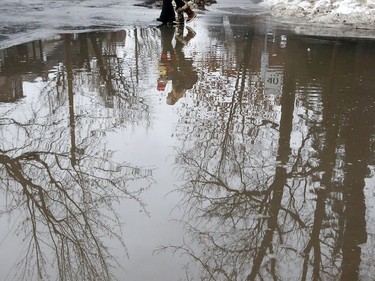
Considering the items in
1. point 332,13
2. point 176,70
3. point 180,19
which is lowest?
point 176,70

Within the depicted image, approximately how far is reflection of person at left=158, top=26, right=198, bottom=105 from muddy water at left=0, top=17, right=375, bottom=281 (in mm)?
52

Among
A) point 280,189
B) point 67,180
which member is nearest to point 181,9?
point 67,180

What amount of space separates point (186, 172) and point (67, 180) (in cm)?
130

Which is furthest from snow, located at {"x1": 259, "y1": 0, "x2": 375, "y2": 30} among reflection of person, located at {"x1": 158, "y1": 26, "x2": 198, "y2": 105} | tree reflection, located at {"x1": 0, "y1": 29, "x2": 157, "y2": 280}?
tree reflection, located at {"x1": 0, "y1": 29, "x2": 157, "y2": 280}

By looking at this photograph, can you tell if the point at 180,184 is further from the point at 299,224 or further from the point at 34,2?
the point at 34,2

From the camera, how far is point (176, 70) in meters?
10.0

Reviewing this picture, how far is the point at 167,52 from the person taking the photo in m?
12.2

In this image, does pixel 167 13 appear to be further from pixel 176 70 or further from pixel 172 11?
pixel 176 70

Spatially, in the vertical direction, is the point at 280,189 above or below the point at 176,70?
below

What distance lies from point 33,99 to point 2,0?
60.0ft

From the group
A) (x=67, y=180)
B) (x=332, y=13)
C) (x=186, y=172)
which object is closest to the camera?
(x=67, y=180)

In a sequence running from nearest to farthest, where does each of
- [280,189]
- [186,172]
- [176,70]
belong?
[280,189], [186,172], [176,70]

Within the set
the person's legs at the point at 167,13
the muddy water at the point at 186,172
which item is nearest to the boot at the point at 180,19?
the person's legs at the point at 167,13

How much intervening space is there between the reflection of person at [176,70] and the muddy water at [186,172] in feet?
0.17
